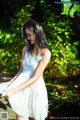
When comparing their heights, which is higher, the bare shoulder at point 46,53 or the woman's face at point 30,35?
the woman's face at point 30,35

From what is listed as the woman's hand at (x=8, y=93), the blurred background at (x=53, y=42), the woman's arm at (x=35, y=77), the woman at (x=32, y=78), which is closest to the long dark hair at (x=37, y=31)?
the woman at (x=32, y=78)

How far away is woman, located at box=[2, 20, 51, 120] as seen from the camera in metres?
3.46

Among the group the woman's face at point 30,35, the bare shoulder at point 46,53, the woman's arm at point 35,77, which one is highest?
the woman's face at point 30,35

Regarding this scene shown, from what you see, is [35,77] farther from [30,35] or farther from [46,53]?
[30,35]

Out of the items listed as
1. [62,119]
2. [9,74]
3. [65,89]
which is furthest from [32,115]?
[9,74]

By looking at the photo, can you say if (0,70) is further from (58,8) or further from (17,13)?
(58,8)

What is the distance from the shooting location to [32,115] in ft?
12.1

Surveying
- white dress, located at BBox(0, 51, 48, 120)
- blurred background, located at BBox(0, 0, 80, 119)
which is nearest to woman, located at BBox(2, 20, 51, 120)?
white dress, located at BBox(0, 51, 48, 120)

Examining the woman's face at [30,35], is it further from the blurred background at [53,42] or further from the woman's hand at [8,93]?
the blurred background at [53,42]

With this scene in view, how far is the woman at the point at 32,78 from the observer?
346cm

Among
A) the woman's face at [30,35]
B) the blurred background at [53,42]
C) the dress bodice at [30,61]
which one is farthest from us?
the blurred background at [53,42]

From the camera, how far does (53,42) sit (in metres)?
7.71

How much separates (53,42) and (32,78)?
14.2 feet

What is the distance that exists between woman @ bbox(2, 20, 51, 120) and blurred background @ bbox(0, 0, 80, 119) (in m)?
2.89
